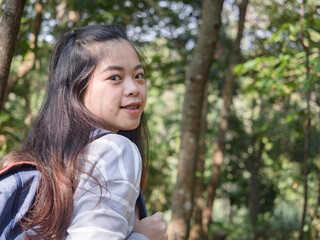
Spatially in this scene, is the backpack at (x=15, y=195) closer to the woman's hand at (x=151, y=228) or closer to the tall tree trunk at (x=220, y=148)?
the woman's hand at (x=151, y=228)

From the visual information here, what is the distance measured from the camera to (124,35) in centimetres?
133

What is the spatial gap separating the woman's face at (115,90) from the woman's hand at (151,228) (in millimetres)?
285

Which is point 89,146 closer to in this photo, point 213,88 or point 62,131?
point 62,131

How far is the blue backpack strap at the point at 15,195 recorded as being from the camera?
968 mm

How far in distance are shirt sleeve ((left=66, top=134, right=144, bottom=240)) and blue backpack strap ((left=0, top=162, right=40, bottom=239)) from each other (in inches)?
4.9

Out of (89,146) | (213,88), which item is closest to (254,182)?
(213,88)

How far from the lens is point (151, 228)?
3.83 feet

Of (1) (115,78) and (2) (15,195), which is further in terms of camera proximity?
(1) (115,78)

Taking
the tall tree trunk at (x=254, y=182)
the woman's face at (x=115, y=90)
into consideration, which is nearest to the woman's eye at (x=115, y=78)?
the woman's face at (x=115, y=90)

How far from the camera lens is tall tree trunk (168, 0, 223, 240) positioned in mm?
→ 3551

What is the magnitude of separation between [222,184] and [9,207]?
10.0 m

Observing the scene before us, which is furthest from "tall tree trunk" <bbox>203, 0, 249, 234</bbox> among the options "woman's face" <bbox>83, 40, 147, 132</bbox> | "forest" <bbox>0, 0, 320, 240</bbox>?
"woman's face" <bbox>83, 40, 147, 132</bbox>

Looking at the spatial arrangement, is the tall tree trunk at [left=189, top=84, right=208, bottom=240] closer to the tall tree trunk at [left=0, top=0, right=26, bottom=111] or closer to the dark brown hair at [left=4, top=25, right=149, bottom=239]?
the tall tree trunk at [left=0, top=0, right=26, bottom=111]

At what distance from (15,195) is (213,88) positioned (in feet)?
28.0
